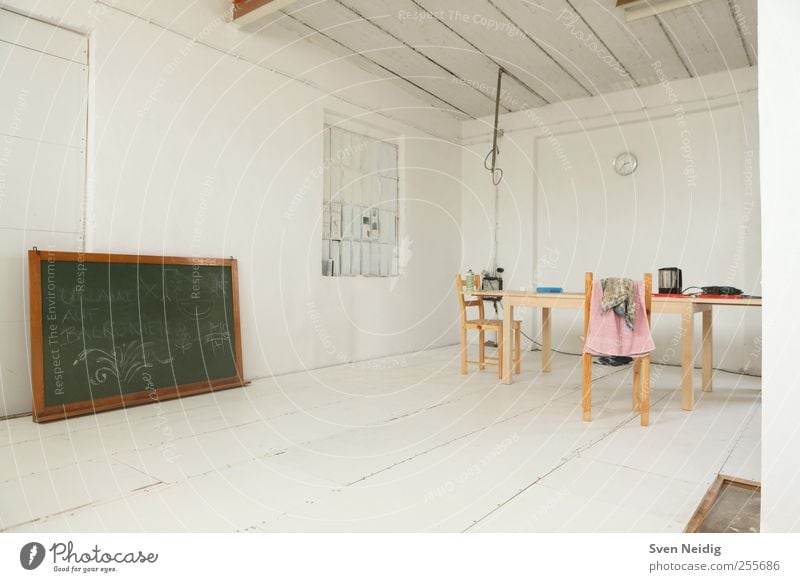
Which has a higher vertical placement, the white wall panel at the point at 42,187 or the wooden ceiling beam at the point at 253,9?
the wooden ceiling beam at the point at 253,9

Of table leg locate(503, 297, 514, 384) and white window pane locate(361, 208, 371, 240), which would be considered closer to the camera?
table leg locate(503, 297, 514, 384)

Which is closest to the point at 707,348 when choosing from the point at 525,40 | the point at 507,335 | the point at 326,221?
the point at 507,335

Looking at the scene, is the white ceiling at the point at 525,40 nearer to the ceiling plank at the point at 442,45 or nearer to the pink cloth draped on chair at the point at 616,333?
the ceiling plank at the point at 442,45

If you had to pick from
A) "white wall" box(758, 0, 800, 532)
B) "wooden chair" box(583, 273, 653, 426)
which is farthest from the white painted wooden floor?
"white wall" box(758, 0, 800, 532)

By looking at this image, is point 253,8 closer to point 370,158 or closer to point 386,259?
point 370,158

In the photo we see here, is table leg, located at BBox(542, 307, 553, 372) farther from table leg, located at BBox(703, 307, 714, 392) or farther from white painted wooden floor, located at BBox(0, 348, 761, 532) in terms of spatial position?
table leg, located at BBox(703, 307, 714, 392)

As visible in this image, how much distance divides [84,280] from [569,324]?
455cm

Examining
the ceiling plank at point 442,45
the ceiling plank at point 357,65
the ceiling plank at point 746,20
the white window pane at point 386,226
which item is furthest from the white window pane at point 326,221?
the ceiling plank at point 746,20

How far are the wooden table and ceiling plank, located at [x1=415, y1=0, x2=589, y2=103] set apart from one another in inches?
82.2

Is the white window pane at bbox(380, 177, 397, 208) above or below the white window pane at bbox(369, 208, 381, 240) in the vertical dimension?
above

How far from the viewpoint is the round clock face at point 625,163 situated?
5.10 metres

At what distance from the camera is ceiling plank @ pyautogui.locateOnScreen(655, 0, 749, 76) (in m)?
3.69

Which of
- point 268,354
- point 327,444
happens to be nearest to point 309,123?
point 268,354

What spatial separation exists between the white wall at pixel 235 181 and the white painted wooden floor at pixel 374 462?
0.92 meters
